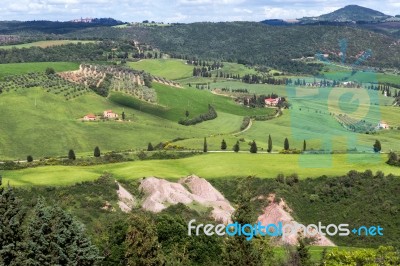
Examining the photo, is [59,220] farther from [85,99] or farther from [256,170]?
[85,99]

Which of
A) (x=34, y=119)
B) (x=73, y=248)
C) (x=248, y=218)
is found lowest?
(x=34, y=119)

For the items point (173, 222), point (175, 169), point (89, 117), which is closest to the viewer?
point (173, 222)

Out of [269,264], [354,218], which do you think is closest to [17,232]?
[269,264]

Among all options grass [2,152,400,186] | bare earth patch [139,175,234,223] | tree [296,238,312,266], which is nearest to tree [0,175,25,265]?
tree [296,238,312,266]

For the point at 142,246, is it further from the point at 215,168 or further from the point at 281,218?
the point at 215,168

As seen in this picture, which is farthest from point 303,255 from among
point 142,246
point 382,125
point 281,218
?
point 382,125

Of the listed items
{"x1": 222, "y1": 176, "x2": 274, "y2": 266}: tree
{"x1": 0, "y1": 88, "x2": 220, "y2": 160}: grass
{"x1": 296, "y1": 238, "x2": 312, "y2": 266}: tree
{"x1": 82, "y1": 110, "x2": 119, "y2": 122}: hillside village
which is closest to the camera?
{"x1": 222, "y1": 176, "x2": 274, "y2": 266}: tree

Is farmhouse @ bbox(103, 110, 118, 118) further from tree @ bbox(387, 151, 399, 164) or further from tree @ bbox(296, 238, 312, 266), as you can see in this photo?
tree @ bbox(296, 238, 312, 266)
